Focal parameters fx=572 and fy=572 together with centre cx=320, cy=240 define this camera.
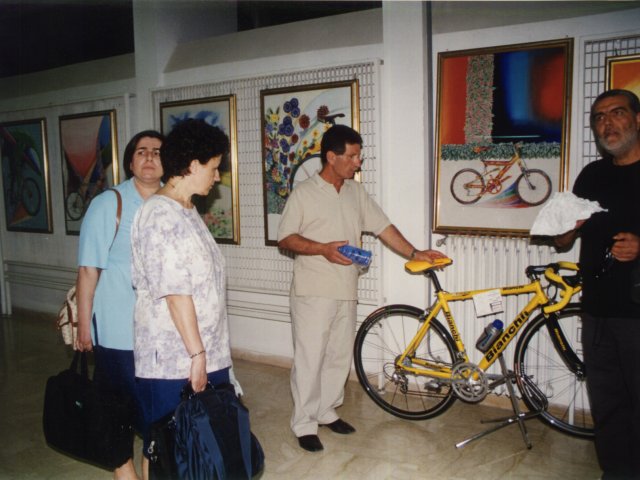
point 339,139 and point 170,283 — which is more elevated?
point 339,139

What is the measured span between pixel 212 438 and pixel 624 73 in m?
2.77

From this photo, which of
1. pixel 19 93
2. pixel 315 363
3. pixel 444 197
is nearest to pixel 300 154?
pixel 444 197

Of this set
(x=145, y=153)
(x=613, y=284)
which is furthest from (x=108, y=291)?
A: (x=613, y=284)

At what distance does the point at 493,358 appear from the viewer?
3324mm

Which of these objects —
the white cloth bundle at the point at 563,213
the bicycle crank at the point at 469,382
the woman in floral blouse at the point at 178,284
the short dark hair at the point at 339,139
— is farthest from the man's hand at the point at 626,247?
the woman in floral blouse at the point at 178,284

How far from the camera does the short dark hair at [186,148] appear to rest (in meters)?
2.15

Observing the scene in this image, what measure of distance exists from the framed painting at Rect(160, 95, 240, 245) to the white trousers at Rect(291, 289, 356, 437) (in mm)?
1620

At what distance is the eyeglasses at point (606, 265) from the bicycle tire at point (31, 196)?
566 centimetres

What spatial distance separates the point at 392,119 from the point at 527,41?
0.93 m

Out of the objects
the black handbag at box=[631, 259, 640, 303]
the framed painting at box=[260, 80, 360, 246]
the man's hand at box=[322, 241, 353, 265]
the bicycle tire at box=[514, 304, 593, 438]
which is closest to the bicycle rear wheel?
the framed painting at box=[260, 80, 360, 246]

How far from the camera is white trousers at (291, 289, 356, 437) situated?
10.5 feet

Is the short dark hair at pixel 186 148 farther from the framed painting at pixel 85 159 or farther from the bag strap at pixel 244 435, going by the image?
the framed painting at pixel 85 159

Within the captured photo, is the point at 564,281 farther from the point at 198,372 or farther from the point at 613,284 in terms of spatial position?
the point at 198,372

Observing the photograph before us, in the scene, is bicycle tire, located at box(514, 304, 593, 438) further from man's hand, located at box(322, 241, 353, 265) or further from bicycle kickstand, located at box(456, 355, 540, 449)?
man's hand, located at box(322, 241, 353, 265)
